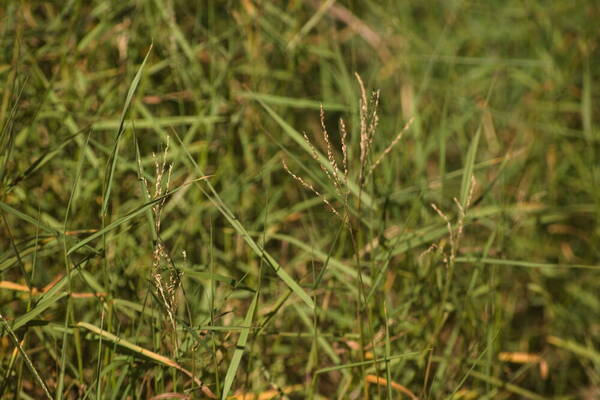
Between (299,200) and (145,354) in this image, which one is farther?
(299,200)

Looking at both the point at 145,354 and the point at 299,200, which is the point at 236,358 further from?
the point at 299,200

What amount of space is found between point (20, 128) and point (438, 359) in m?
1.15

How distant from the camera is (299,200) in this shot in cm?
185

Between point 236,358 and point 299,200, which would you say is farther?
point 299,200

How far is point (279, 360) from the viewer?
155 cm

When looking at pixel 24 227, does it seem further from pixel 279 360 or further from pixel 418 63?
pixel 418 63

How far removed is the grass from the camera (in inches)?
52.9

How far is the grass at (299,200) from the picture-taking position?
134 centimetres

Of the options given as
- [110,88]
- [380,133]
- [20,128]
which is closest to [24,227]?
[20,128]

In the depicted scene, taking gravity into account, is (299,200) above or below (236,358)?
below

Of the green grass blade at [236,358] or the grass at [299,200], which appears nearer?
the green grass blade at [236,358]

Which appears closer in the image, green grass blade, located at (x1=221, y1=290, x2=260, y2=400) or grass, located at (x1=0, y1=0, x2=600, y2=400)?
green grass blade, located at (x1=221, y1=290, x2=260, y2=400)

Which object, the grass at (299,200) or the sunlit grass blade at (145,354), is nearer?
the sunlit grass blade at (145,354)

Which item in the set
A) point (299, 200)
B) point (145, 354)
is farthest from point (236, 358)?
point (299, 200)
